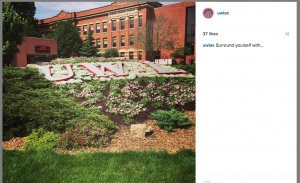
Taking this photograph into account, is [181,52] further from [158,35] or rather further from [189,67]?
[158,35]

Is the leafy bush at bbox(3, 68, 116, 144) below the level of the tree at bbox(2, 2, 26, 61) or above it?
below

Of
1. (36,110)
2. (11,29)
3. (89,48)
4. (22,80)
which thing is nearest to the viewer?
(11,29)

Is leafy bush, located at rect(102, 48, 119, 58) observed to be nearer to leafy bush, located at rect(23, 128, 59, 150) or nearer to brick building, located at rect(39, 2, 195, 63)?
brick building, located at rect(39, 2, 195, 63)

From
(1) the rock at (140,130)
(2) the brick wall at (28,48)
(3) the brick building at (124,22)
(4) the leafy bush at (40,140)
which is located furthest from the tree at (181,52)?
(4) the leafy bush at (40,140)

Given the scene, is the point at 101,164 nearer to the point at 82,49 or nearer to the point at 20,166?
the point at 20,166

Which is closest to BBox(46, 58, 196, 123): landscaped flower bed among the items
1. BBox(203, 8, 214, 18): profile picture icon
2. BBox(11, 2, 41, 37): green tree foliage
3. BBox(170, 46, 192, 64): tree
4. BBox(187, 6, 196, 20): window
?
BBox(170, 46, 192, 64): tree

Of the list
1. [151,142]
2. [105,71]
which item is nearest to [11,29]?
[105,71]

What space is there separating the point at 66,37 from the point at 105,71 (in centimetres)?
98

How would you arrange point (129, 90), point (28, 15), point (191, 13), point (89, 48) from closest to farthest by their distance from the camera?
1. point (191, 13)
2. point (28, 15)
3. point (89, 48)
4. point (129, 90)

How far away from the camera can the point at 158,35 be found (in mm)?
3428

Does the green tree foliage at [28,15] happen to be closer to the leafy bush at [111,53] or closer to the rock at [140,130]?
the leafy bush at [111,53]

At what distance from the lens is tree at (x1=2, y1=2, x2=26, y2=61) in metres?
3.06

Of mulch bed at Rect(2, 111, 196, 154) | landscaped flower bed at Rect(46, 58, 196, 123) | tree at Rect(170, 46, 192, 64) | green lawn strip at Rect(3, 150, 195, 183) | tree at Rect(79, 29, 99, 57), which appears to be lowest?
green lawn strip at Rect(3, 150, 195, 183)

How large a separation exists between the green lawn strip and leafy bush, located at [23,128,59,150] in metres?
0.12
